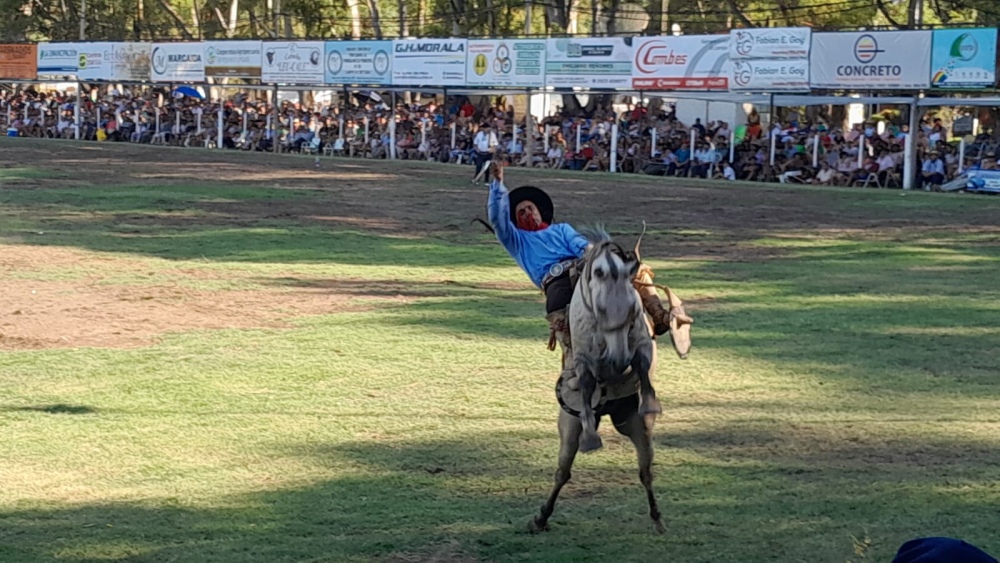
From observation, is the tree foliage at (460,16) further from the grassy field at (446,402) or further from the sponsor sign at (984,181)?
the grassy field at (446,402)

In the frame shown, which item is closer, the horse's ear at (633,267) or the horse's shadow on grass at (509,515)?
the horse's ear at (633,267)

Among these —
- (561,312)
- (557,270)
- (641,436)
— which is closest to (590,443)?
(641,436)

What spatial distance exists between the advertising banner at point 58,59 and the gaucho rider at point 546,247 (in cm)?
5747

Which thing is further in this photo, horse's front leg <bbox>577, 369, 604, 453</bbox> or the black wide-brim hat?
the black wide-brim hat

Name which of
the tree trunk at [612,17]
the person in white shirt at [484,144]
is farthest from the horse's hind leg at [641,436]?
the tree trunk at [612,17]

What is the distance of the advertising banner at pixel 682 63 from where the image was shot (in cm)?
3966

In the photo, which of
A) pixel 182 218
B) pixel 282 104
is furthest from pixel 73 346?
pixel 282 104

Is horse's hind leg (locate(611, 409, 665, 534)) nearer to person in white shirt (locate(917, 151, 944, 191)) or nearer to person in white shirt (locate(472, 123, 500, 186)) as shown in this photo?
person in white shirt (locate(917, 151, 944, 191))

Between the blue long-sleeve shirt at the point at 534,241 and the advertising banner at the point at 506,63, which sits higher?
the advertising banner at the point at 506,63

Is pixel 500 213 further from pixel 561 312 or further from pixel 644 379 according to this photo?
pixel 644 379

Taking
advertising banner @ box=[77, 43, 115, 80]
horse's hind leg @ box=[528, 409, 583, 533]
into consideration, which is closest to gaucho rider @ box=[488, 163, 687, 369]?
horse's hind leg @ box=[528, 409, 583, 533]

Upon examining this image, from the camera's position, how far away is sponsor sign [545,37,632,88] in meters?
42.1

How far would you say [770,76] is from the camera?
38562 mm

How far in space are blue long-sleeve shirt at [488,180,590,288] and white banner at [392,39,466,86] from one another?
38.5 meters
